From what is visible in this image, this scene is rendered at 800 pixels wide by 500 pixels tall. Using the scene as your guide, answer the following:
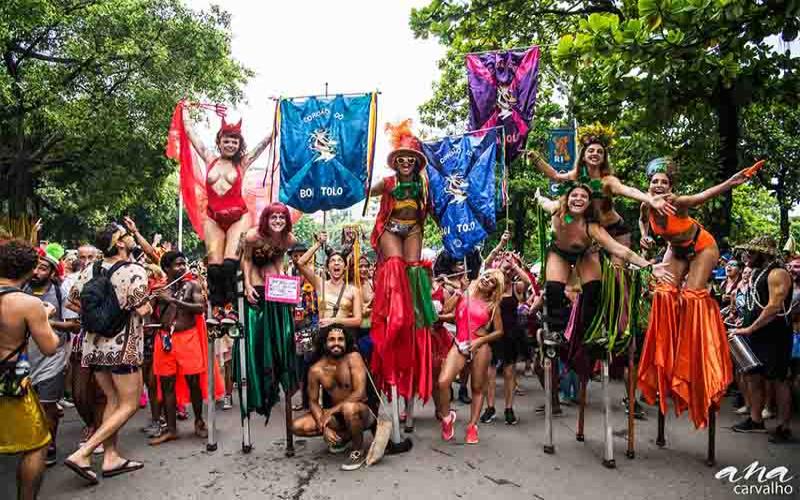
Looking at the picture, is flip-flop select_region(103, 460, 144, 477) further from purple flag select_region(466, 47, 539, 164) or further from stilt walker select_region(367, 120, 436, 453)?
purple flag select_region(466, 47, 539, 164)

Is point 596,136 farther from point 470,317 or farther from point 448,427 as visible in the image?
point 448,427

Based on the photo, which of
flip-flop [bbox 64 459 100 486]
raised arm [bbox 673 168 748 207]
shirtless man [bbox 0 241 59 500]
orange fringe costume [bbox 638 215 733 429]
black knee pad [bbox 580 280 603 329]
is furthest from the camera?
black knee pad [bbox 580 280 603 329]

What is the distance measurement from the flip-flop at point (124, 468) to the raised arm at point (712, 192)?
488 cm

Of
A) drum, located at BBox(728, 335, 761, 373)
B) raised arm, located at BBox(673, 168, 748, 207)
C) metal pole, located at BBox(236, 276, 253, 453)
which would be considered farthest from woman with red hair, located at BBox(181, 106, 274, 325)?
drum, located at BBox(728, 335, 761, 373)

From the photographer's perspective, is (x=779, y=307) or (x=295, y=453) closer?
(x=295, y=453)

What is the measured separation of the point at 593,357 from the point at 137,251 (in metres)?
5.71

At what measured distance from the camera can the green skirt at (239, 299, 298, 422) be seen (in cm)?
518

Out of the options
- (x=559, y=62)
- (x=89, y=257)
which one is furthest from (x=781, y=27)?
(x=89, y=257)

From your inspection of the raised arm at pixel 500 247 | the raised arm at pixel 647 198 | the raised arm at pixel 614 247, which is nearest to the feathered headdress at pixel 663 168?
the raised arm at pixel 647 198

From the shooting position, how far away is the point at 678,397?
473 centimetres

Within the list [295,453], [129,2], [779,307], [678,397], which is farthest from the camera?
[129,2]

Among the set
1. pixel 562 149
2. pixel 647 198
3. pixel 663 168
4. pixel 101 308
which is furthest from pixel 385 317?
pixel 562 149

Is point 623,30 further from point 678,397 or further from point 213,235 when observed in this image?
point 213,235

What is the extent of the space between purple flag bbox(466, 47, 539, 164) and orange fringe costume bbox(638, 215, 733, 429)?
2.76 meters
